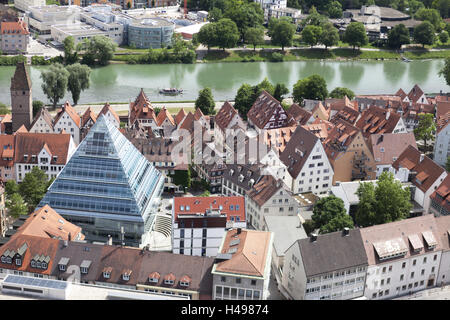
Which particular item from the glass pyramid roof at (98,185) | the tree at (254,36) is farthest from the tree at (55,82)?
the tree at (254,36)

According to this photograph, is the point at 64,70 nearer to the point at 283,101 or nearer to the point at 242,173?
the point at 283,101

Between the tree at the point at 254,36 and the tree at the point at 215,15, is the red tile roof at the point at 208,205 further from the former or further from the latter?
the tree at the point at 215,15

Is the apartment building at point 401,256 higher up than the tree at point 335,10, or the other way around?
the tree at point 335,10

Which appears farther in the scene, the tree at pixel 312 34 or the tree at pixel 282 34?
the tree at pixel 312 34

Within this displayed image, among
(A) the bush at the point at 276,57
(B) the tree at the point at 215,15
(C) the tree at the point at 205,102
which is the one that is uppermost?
(B) the tree at the point at 215,15

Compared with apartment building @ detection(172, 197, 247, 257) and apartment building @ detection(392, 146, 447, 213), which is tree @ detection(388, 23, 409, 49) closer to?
apartment building @ detection(392, 146, 447, 213)

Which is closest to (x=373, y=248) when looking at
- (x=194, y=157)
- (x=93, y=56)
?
(x=194, y=157)

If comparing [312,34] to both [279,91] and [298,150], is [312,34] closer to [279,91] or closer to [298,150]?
[279,91]

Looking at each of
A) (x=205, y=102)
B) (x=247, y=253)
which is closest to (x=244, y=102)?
(x=205, y=102)
